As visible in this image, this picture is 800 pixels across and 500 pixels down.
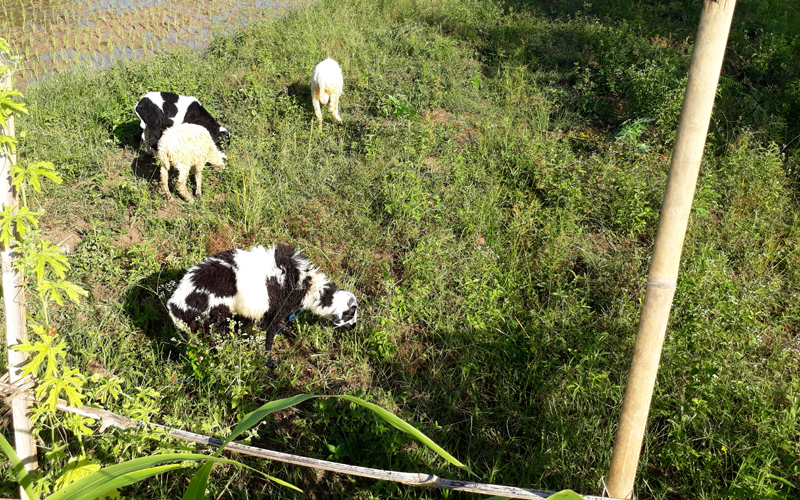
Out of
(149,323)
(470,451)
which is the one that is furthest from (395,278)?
(149,323)

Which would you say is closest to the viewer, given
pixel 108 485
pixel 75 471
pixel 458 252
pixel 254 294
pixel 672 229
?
pixel 108 485

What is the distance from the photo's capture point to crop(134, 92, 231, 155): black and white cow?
525cm

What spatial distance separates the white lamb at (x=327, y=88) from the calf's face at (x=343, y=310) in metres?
3.10

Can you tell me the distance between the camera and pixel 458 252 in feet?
14.3

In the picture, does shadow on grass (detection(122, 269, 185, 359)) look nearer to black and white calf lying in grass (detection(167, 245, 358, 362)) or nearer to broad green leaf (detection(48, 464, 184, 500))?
black and white calf lying in grass (detection(167, 245, 358, 362))

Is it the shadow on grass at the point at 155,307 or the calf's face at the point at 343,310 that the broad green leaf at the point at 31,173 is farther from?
the calf's face at the point at 343,310

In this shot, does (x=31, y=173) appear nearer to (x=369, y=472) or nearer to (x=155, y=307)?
(x=369, y=472)

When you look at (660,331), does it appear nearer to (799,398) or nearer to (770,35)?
(799,398)

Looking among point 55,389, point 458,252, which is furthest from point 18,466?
point 458,252

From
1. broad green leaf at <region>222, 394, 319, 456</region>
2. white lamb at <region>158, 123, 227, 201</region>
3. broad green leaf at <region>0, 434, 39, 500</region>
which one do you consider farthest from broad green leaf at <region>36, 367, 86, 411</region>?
white lamb at <region>158, 123, 227, 201</region>

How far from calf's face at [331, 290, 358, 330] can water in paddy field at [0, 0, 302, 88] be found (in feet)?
19.4

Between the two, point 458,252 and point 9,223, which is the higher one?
point 9,223

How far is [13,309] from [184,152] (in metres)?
3.25

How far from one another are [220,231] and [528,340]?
111 inches
